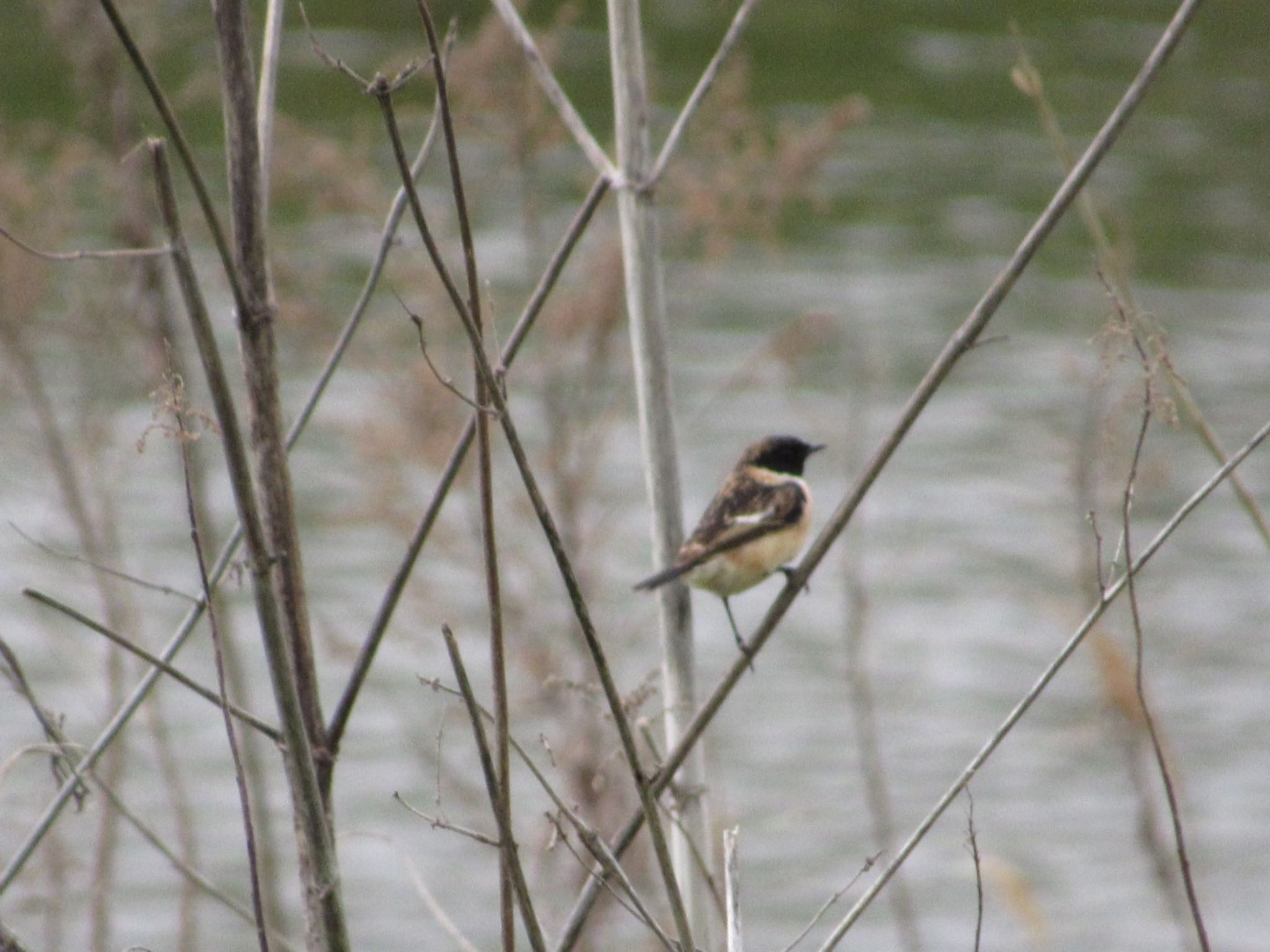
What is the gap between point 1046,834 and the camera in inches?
424

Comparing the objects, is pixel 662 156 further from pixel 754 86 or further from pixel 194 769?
pixel 754 86

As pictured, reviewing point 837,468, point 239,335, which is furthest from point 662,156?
point 837,468

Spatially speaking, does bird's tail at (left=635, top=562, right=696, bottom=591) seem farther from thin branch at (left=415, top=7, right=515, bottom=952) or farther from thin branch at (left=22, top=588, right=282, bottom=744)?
thin branch at (left=22, top=588, right=282, bottom=744)

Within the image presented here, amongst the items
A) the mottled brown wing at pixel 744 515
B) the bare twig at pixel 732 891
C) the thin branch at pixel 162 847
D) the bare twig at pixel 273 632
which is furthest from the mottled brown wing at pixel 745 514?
the bare twig at pixel 273 632

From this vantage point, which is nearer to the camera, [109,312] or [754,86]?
[109,312]

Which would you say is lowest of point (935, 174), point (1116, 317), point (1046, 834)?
point (1046, 834)

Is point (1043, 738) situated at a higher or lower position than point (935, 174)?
lower

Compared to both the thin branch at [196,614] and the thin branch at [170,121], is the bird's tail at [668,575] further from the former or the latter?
the thin branch at [170,121]

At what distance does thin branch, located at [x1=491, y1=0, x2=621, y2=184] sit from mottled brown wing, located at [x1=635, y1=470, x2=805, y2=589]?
125 centimetres

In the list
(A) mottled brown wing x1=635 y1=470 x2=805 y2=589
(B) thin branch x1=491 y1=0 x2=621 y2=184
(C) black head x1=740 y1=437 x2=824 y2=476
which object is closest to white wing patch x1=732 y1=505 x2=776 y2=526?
(A) mottled brown wing x1=635 y1=470 x2=805 y2=589

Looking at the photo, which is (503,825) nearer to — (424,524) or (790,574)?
(424,524)

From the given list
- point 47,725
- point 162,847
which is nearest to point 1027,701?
point 162,847

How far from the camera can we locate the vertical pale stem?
2.71 m

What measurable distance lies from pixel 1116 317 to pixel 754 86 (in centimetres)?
1957
